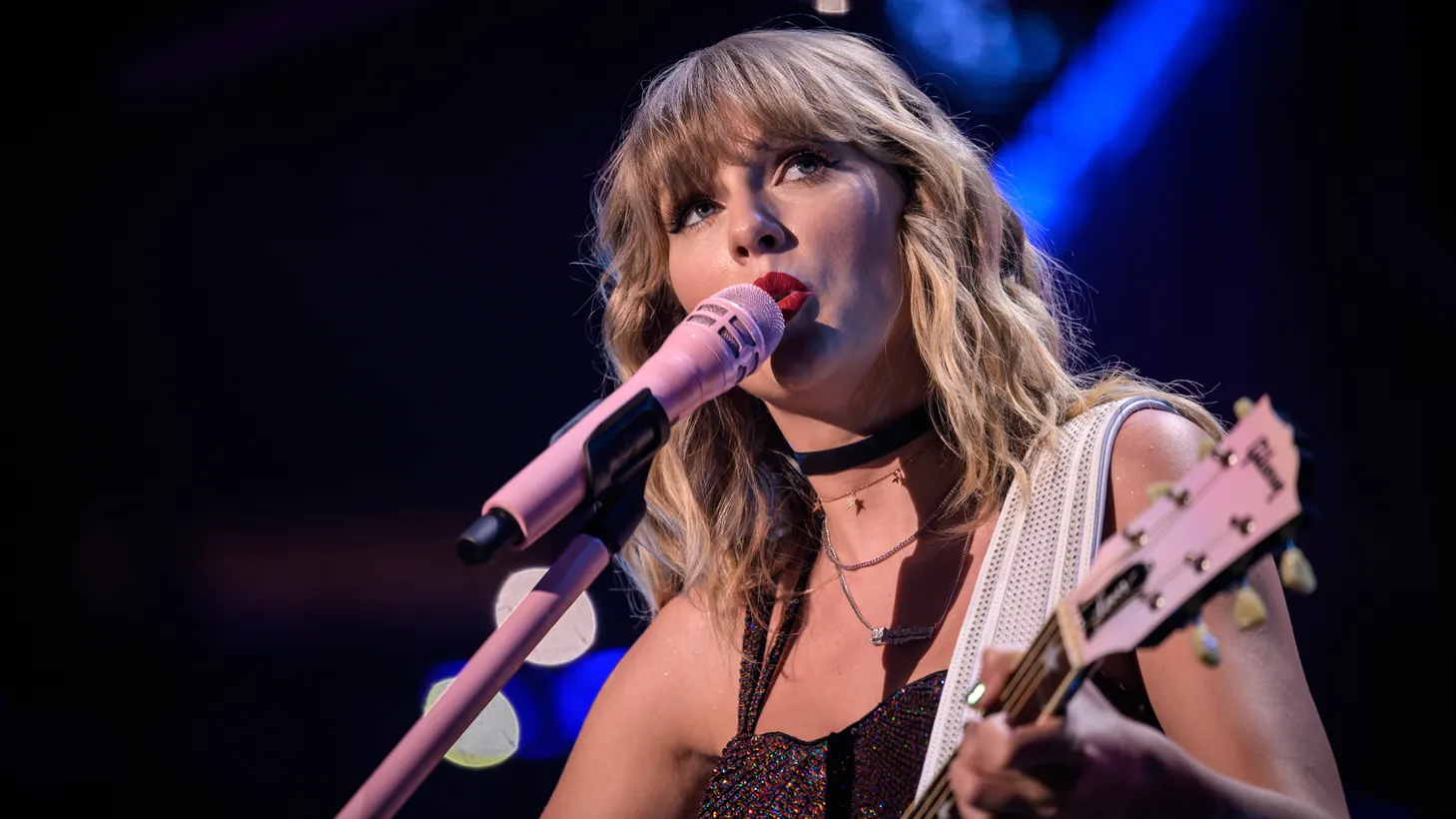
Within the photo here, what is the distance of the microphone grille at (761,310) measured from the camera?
1.27 meters

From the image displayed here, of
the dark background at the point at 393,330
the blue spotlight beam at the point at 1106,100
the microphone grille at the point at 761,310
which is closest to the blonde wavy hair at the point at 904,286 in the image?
the microphone grille at the point at 761,310

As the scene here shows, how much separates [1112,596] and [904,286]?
85cm

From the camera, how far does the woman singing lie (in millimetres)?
1323

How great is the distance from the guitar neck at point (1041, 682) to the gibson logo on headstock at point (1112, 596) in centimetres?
2

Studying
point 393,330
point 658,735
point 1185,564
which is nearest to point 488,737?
point 393,330

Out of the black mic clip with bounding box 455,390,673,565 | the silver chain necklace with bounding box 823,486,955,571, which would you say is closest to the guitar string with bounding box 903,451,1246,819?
the black mic clip with bounding box 455,390,673,565

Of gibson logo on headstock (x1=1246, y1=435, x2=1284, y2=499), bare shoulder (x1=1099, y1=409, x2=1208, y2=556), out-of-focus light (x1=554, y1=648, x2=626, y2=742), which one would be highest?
gibson logo on headstock (x1=1246, y1=435, x2=1284, y2=499)

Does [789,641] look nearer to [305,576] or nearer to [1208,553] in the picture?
[1208,553]

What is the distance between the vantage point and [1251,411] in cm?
79

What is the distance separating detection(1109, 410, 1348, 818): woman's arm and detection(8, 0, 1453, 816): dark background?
1.87 metres

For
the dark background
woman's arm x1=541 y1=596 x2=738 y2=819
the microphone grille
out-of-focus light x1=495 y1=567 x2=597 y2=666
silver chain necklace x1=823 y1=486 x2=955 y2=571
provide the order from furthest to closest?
out-of-focus light x1=495 y1=567 x2=597 y2=666 → the dark background → woman's arm x1=541 y1=596 x2=738 y2=819 → silver chain necklace x1=823 y1=486 x2=955 y2=571 → the microphone grille

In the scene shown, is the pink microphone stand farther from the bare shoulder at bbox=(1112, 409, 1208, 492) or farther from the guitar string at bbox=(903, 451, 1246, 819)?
the bare shoulder at bbox=(1112, 409, 1208, 492)

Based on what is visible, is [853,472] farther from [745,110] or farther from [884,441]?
[745,110]

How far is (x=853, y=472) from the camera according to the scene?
1713 mm
